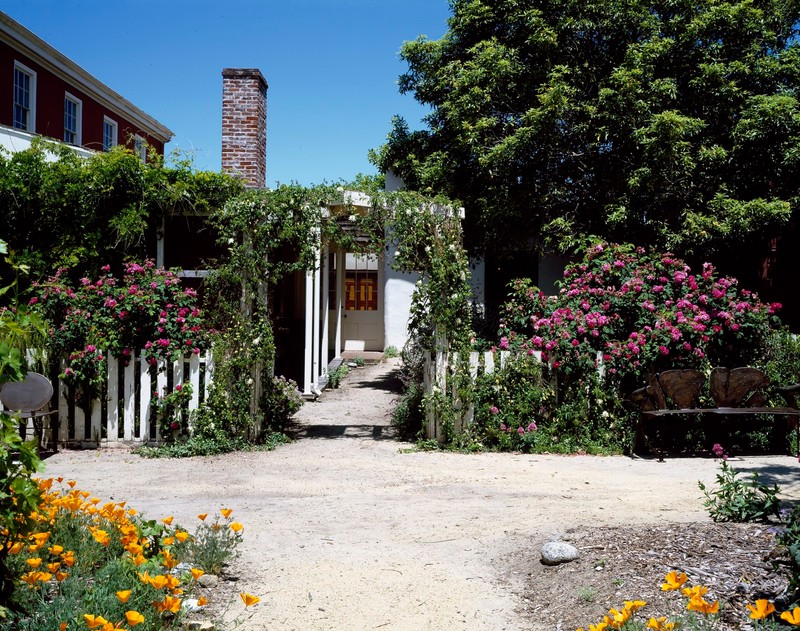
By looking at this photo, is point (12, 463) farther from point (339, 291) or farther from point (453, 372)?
point (339, 291)

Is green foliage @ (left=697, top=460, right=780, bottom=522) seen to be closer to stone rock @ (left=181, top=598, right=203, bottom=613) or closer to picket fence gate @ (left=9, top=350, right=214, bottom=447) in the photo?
stone rock @ (left=181, top=598, right=203, bottom=613)

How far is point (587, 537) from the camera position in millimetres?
4930

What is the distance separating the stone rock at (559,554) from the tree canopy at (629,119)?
9350 mm

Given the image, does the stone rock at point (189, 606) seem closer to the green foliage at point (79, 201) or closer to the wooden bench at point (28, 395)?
the wooden bench at point (28, 395)

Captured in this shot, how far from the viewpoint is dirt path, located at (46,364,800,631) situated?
4164 mm

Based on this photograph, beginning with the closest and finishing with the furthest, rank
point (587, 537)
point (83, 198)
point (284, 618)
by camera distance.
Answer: point (284, 618)
point (587, 537)
point (83, 198)

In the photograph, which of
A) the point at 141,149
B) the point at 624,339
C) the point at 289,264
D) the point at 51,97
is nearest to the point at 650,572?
the point at 624,339

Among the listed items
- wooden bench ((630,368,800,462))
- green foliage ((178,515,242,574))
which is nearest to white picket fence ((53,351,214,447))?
green foliage ((178,515,242,574))

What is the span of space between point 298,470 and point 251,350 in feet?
5.56

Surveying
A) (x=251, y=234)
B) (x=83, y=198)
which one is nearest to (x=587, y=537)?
(x=251, y=234)

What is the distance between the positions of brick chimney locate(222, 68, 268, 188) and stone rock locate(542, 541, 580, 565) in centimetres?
1048

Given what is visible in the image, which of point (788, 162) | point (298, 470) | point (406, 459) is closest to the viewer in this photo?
point (298, 470)

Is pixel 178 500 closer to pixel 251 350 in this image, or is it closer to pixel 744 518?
pixel 251 350

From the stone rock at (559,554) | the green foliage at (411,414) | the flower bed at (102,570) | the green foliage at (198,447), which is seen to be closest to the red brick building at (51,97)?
the green foliage at (198,447)
